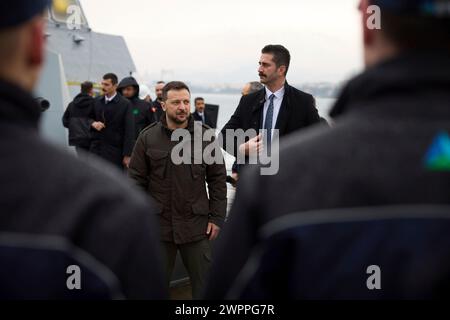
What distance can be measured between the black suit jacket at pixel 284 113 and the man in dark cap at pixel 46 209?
361 centimetres

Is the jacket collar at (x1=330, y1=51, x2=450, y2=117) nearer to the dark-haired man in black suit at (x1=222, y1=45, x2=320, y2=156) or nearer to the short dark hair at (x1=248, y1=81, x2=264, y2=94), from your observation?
the dark-haired man in black suit at (x1=222, y1=45, x2=320, y2=156)

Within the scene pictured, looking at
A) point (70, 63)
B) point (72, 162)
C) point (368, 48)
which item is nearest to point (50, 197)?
point (72, 162)

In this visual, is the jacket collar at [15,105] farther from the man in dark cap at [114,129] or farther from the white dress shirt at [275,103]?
the man in dark cap at [114,129]

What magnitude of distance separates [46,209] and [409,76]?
28.3 inches

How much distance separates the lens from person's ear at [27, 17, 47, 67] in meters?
1.34

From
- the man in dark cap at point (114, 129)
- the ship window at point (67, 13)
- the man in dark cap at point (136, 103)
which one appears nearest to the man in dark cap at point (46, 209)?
the man in dark cap at point (114, 129)

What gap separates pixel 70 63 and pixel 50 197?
13.3m

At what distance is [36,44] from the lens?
135 centimetres

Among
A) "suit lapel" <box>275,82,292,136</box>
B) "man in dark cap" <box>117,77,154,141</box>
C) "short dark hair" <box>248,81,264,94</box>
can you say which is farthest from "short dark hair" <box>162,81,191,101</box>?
"man in dark cap" <box>117,77,154,141</box>

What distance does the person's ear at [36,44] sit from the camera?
1345 mm

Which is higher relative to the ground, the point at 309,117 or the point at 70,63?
the point at 70,63

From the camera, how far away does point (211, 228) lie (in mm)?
4871

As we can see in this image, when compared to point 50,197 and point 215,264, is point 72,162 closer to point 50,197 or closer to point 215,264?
point 50,197
